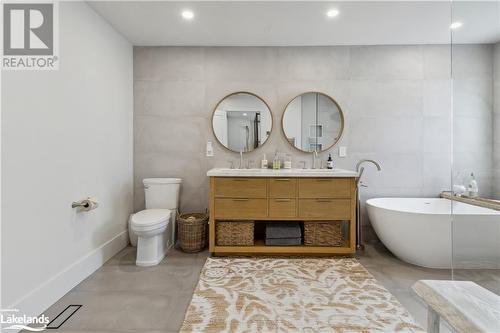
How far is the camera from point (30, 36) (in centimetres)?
180

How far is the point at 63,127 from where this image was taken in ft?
6.58

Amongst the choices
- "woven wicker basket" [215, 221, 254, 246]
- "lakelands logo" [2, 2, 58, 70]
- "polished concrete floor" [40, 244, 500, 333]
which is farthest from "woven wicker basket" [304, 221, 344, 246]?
"lakelands logo" [2, 2, 58, 70]

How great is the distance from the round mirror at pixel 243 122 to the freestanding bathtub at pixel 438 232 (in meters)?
1.50

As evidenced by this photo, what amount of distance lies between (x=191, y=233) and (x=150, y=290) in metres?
0.82

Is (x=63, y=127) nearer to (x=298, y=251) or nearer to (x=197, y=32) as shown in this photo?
(x=197, y=32)

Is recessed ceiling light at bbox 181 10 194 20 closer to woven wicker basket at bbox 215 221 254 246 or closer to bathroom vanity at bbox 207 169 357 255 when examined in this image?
bathroom vanity at bbox 207 169 357 255

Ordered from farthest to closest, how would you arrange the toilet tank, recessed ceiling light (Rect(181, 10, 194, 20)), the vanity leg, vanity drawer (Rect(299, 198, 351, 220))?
1. the toilet tank
2. vanity drawer (Rect(299, 198, 351, 220))
3. recessed ceiling light (Rect(181, 10, 194, 20))
4. the vanity leg

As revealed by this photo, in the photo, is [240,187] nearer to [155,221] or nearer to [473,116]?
[155,221]

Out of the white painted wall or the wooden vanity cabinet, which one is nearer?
the white painted wall

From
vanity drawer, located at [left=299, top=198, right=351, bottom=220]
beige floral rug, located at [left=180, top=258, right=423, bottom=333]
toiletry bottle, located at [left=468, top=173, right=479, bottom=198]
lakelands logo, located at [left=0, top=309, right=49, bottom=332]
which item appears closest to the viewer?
toiletry bottle, located at [left=468, top=173, right=479, bottom=198]

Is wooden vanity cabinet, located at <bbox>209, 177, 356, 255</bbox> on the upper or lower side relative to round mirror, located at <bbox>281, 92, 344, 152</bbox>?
lower

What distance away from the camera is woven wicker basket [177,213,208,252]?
9.18 ft

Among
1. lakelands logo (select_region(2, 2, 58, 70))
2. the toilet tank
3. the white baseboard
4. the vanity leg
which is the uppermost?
lakelands logo (select_region(2, 2, 58, 70))

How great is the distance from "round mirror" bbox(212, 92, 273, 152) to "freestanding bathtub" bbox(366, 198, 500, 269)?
150 centimetres
